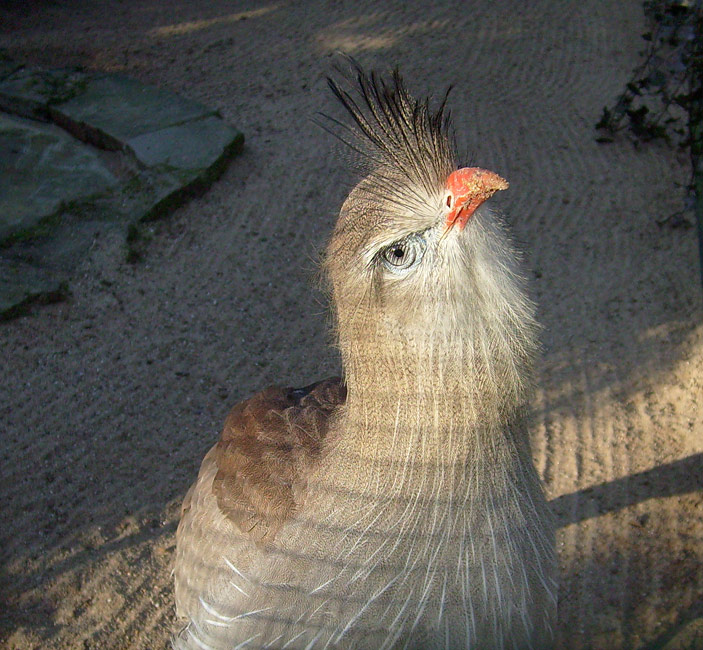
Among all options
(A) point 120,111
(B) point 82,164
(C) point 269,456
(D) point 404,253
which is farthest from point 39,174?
(D) point 404,253

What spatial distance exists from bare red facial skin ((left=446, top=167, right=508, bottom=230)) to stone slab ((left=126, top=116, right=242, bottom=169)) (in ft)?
10.0

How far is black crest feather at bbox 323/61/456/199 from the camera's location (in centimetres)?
137

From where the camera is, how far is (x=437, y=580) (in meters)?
1.49

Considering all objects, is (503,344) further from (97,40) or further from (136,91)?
(97,40)

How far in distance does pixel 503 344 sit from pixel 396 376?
23cm

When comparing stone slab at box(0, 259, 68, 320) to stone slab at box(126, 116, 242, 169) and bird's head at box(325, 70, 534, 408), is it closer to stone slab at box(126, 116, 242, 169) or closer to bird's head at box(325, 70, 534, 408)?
stone slab at box(126, 116, 242, 169)

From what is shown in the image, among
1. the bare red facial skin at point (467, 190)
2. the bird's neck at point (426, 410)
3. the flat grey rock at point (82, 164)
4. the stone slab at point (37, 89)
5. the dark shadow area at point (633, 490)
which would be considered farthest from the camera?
the stone slab at point (37, 89)

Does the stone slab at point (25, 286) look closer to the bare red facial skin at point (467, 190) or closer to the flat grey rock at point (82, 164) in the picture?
the flat grey rock at point (82, 164)

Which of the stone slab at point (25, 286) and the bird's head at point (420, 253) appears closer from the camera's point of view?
the bird's head at point (420, 253)

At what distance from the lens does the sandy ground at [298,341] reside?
243 centimetres

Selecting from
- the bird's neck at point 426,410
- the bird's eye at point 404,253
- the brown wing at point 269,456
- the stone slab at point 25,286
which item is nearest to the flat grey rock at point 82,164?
the stone slab at point 25,286

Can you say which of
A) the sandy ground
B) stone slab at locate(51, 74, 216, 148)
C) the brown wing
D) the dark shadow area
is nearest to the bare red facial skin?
the sandy ground

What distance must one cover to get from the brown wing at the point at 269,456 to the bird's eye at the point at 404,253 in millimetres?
616

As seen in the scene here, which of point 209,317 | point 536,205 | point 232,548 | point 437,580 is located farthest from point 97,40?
point 437,580
